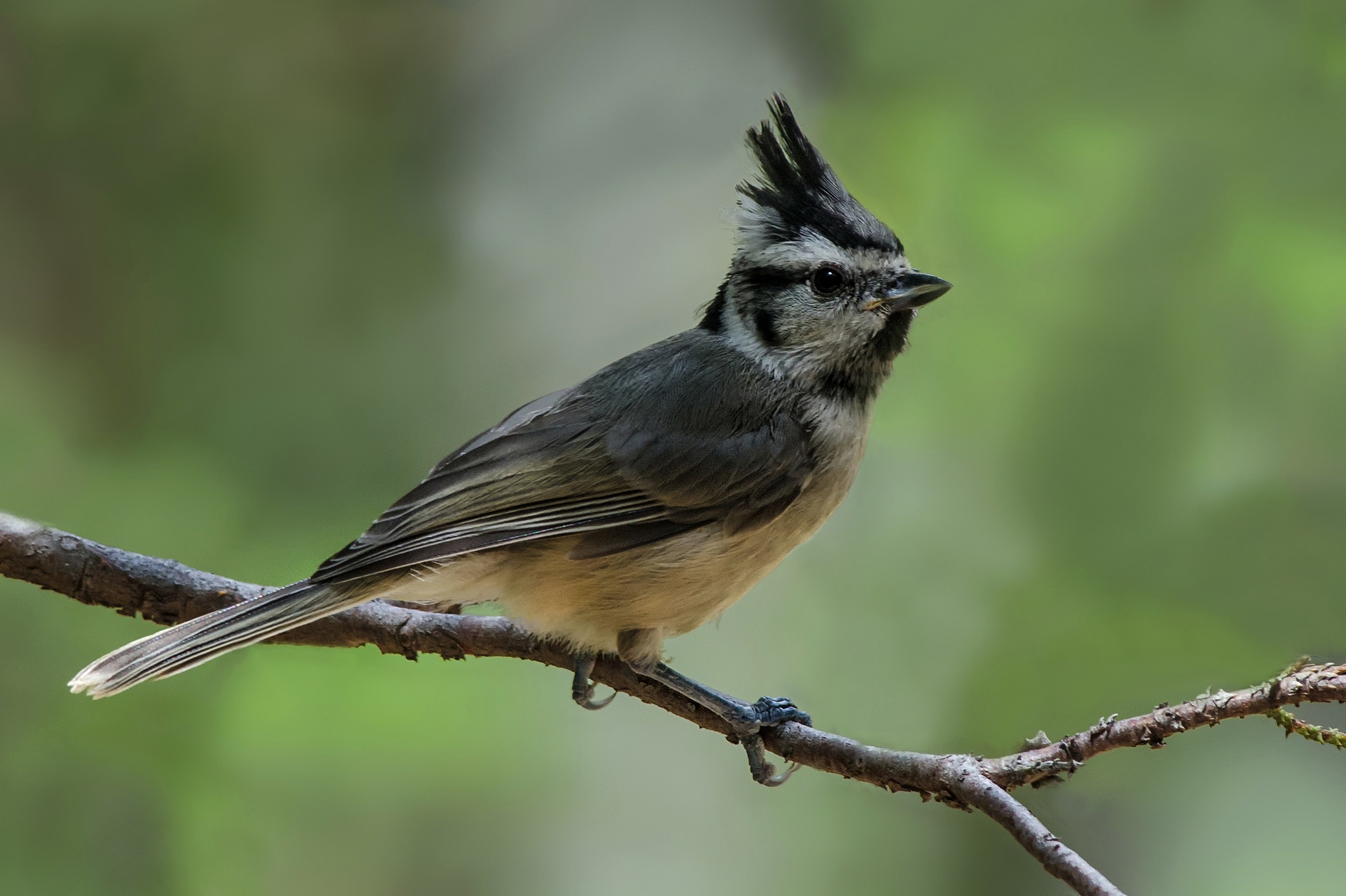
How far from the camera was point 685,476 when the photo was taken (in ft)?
8.21

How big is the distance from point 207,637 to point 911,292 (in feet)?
5.22

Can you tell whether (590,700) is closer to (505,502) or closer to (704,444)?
(505,502)

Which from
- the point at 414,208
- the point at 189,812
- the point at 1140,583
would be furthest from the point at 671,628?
the point at 414,208

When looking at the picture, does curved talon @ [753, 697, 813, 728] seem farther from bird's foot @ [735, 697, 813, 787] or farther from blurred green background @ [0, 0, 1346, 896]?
blurred green background @ [0, 0, 1346, 896]

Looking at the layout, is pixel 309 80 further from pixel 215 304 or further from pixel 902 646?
pixel 902 646

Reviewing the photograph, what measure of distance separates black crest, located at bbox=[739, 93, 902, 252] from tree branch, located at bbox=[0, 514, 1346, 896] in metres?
1.07

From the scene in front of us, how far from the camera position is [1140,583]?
2.98 meters

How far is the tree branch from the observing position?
→ 5.33 ft

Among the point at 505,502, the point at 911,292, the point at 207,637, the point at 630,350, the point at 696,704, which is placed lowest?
the point at 207,637

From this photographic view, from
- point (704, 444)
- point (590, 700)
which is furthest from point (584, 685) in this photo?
point (704, 444)

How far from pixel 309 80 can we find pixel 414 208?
0.58 m

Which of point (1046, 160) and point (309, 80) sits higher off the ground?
point (309, 80)

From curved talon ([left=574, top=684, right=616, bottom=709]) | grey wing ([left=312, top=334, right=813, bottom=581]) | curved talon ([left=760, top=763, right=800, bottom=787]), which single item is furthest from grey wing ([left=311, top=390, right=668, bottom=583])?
curved talon ([left=760, top=763, right=800, bottom=787])

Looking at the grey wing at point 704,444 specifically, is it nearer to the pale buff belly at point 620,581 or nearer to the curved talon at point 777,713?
the pale buff belly at point 620,581
